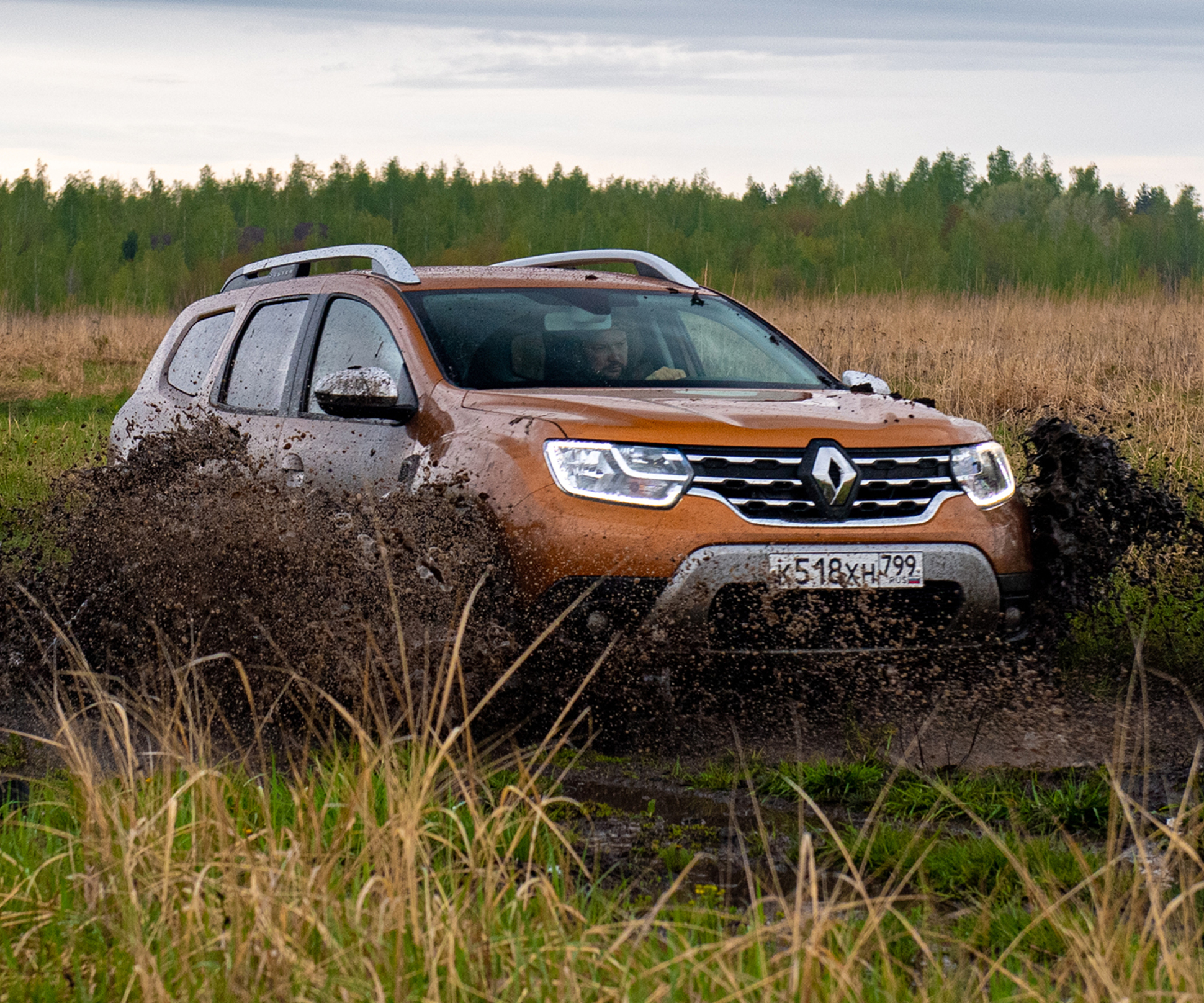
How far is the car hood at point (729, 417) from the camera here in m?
4.63

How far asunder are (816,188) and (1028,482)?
368ft

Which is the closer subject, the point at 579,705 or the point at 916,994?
the point at 916,994

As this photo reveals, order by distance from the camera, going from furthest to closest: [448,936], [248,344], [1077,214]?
[1077,214] < [248,344] < [448,936]

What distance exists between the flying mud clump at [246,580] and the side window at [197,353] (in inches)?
18.1

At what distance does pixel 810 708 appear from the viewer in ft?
17.0

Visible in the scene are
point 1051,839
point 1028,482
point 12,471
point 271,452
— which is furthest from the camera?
point 12,471

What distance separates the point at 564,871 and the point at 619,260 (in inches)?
187

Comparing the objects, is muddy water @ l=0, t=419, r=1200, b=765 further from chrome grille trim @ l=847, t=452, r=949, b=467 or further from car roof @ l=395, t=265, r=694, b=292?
car roof @ l=395, t=265, r=694, b=292

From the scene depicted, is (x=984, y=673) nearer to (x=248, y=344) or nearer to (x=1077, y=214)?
(x=248, y=344)

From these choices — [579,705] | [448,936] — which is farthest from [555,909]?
[579,705]

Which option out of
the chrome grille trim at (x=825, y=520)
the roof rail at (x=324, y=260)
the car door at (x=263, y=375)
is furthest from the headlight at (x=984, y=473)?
the car door at (x=263, y=375)

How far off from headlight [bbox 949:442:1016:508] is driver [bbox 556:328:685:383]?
132cm

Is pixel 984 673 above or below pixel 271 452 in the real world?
below

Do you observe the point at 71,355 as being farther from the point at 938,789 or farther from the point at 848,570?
the point at 938,789
